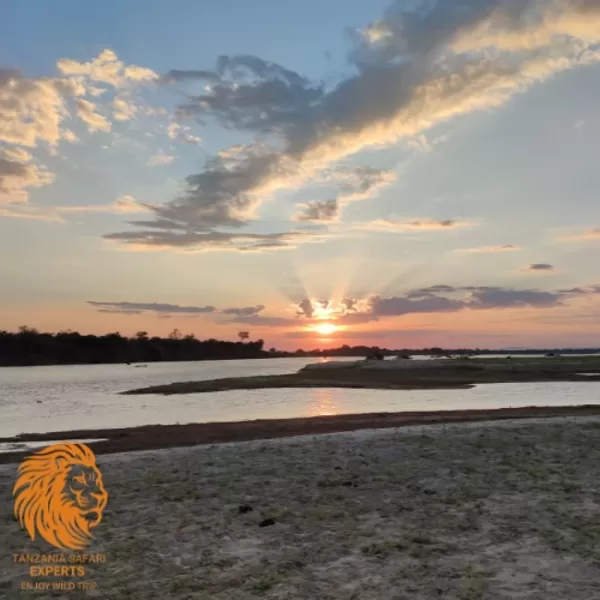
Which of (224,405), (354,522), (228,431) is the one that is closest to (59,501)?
(354,522)

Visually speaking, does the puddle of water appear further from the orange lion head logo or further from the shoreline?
the orange lion head logo

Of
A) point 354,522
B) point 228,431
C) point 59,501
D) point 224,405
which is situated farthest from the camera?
point 224,405

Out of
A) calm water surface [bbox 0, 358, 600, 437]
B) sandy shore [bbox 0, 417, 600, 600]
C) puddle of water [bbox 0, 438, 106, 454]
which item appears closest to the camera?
sandy shore [bbox 0, 417, 600, 600]

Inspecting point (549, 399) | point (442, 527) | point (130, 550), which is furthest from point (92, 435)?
point (549, 399)

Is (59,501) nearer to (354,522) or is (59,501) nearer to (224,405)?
(354,522)

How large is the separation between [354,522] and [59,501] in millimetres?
5892

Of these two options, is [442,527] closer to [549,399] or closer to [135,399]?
[549,399]

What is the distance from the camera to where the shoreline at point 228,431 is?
22938mm

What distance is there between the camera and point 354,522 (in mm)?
10539

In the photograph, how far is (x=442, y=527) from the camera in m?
10.2

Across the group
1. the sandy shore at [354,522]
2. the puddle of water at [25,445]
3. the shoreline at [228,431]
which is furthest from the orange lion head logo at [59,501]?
the puddle of water at [25,445]

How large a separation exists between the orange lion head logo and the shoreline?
24.3ft

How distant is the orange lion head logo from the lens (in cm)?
1045

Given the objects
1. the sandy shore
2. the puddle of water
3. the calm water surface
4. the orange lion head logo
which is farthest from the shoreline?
the orange lion head logo
